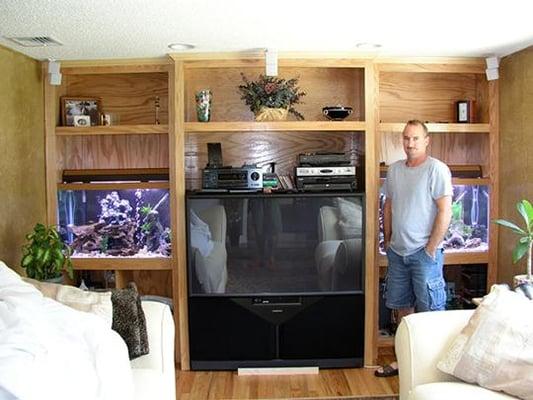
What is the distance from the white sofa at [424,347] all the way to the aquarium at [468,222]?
5.30 feet

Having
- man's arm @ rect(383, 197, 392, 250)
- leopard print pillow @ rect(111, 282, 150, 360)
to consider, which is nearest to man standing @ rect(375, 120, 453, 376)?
man's arm @ rect(383, 197, 392, 250)

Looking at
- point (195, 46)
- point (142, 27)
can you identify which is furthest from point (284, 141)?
point (142, 27)

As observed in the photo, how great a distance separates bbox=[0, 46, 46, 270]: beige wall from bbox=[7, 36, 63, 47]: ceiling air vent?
181 millimetres

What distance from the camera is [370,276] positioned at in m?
3.77

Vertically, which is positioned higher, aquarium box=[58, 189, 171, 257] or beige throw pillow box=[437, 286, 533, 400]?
aquarium box=[58, 189, 171, 257]

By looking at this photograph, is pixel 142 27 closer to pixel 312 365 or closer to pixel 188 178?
pixel 188 178

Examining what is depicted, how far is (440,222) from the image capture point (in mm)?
3340

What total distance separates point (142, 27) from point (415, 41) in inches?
63.4

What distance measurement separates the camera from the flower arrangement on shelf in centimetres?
374

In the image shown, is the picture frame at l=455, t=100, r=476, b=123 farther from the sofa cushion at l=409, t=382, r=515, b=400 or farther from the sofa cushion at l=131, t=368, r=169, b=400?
the sofa cushion at l=131, t=368, r=169, b=400

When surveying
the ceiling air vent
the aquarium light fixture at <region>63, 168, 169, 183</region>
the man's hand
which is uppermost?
the ceiling air vent

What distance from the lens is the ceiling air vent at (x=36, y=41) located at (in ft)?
10.3

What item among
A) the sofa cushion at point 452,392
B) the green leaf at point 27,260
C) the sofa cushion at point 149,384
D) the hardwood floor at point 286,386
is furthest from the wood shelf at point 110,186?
the sofa cushion at point 452,392

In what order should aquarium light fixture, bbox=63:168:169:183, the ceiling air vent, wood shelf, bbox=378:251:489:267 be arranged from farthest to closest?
1. aquarium light fixture, bbox=63:168:169:183
2. wood shelf, bbox=378:251:489:267
3. the ceiling air vent
